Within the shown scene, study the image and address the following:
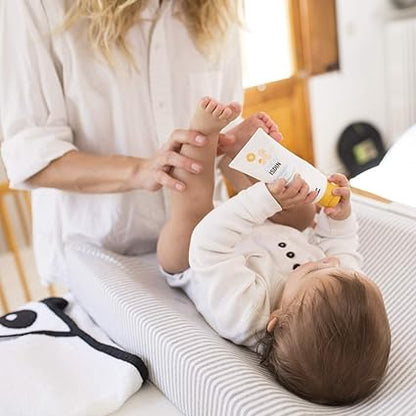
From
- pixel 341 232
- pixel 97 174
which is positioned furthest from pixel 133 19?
pixel 341 232

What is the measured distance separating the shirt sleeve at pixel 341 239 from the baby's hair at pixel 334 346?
0.18 m

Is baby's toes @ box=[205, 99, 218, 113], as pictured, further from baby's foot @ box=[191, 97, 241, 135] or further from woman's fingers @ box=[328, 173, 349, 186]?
woman's fingers @ box=[328, 173, 349, 186]

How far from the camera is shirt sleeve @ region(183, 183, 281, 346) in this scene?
832mm

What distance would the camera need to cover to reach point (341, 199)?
918 millimetres

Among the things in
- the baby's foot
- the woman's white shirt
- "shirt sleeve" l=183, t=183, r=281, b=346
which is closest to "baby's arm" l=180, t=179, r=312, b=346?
"shirt sleeve" l=183, t=183, r=281, b=346

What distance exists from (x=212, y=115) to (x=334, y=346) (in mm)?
366

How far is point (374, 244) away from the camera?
1054mm

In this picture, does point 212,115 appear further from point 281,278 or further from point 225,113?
point 281,278

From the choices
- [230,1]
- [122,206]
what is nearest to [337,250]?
[122,206]

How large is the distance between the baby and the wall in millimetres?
2538

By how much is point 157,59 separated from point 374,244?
53cm

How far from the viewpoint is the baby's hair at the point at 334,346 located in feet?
2.40

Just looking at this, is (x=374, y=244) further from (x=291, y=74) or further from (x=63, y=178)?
(x=291, y=74)

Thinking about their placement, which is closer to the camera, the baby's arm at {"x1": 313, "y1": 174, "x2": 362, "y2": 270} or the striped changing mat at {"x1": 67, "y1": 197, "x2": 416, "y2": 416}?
the striped changing mat at {"x1": 67, "y1": 197, "x2": 416, "y2": 416}
